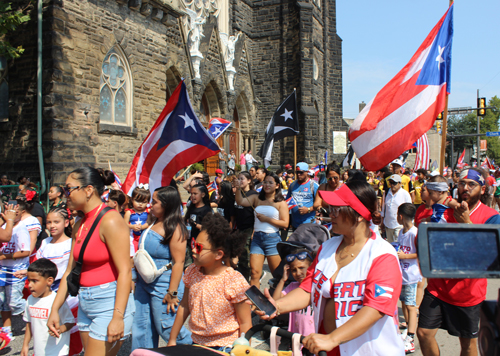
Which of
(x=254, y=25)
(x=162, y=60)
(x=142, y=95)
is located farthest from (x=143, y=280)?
(x=254, y=25)

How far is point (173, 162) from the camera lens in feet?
19.0

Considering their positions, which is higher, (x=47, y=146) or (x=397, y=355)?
(x=47, y=146)

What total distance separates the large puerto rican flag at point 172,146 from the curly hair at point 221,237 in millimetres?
2847

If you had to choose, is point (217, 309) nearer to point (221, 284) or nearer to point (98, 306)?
point (221, 284)

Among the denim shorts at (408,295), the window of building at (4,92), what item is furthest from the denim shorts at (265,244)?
the window of building at (4,92)

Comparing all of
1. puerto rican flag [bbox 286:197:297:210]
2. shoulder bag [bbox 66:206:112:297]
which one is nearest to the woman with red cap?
shoulder bag [bbox 66:206:112:297]

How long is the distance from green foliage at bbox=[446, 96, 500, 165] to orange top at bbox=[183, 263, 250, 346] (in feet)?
244

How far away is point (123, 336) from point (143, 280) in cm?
78

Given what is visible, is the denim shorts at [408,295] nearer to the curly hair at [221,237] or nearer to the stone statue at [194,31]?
the curly hair at [221,237]

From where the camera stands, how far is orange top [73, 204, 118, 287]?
9.36 feet

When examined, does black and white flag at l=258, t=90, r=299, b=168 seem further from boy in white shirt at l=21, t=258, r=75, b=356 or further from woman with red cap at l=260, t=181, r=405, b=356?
woman with red cap at l=260, t=181, r=405, b=356

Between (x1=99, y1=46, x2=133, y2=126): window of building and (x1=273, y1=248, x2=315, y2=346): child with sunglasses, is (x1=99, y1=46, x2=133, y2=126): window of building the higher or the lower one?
the higher one

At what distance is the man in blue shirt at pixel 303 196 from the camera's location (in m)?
6.50

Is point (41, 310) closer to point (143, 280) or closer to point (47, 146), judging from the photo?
point (143, 280)
